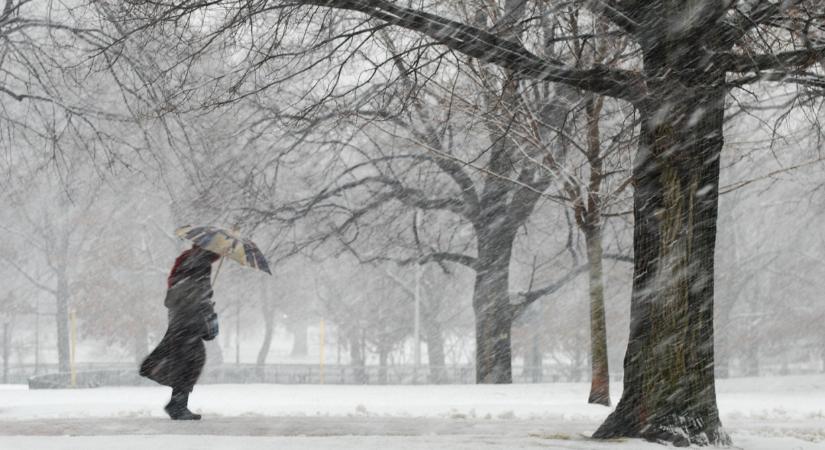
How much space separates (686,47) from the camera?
7695 millimetres

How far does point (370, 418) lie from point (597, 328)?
167 inches

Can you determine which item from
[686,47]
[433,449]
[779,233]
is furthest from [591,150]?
[779,233]

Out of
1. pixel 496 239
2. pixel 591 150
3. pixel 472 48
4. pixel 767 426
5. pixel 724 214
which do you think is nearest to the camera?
pixel 472 48

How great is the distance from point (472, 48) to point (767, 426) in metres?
5.43

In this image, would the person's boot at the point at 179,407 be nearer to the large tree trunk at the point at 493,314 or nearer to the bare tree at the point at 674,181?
the bare tree at the point at 674,181

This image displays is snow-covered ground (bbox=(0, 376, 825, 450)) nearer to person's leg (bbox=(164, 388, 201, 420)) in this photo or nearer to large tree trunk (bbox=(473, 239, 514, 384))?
person's leg (bbox=(164, 388, 201, 420))

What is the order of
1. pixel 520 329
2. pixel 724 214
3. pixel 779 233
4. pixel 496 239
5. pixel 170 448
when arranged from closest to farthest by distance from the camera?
pixel 170 448 → pixel 496 239 → pixel 724 214 → pixel 779 233 → pixel 520 329

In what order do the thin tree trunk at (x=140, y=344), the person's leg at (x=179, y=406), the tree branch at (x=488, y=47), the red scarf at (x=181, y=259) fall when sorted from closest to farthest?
the tree branch at (x=488, y=47)
the red scarf at (x=181, y=259)
the person's leg at (x=179, y=406)
the thin tree trunk at (x=140, y=344)

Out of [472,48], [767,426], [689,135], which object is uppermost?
[472,48]

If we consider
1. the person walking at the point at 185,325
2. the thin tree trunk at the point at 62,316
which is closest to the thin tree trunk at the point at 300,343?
the thin tree trunk at the point at 62,316

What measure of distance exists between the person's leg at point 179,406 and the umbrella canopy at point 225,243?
1395 mm

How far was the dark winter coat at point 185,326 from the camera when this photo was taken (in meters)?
9.79

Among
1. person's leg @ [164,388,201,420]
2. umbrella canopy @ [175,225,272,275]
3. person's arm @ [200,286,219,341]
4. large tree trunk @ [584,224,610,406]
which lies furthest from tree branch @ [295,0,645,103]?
large tree trunk @ [584,224,610,406]

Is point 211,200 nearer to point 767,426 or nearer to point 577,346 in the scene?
point 767,426
